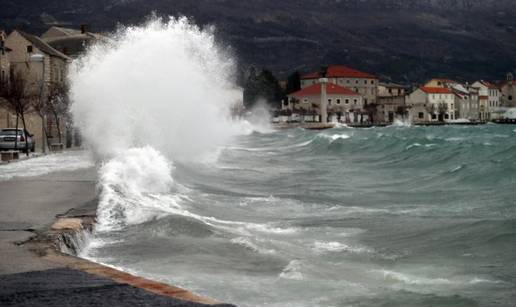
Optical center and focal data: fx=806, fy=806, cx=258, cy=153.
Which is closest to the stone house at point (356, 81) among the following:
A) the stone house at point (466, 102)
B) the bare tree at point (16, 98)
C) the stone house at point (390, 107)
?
the stone house at point (390, 107)

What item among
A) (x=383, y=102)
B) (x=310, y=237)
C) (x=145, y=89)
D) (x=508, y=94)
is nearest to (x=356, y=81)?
(x=383, y=102)

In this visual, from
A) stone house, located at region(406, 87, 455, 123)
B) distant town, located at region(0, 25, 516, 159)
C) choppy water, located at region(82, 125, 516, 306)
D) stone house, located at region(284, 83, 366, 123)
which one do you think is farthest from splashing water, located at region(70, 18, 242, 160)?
stone house, located at region(406, 87, 455, 123)

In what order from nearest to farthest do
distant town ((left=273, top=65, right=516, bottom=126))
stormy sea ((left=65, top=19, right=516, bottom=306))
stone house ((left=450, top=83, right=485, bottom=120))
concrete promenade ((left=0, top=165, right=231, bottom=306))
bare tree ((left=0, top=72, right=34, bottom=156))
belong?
concrete promenade ((left=0, top=165, right=231, bottom=306)), stormy sea ((left=65, top=19, right=516, bottom=306)), bare tree ((left=0, top=72, right=34, bottom=156)), distant town ((left=273, top=65, right=516, bottom=126)), stone house ((left=450, top=83, right=485, bottom=120))

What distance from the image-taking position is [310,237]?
1312 cm

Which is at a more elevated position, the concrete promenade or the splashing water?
the splashing water

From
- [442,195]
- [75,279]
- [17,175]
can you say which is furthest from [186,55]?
[75,279]

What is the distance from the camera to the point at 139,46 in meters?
31.1

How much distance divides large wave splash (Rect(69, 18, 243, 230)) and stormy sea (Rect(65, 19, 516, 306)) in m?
0.07

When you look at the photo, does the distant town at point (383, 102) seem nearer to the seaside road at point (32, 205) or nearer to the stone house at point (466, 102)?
the stone house at point (466, 102)

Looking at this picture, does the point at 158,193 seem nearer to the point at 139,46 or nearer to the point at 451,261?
the point at 451,261

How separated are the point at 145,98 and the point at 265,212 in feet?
45.6

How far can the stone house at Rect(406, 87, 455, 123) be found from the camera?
161750mm

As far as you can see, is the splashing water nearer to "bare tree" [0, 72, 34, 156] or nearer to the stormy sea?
the stormy sea

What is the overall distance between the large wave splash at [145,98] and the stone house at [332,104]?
379 ft
